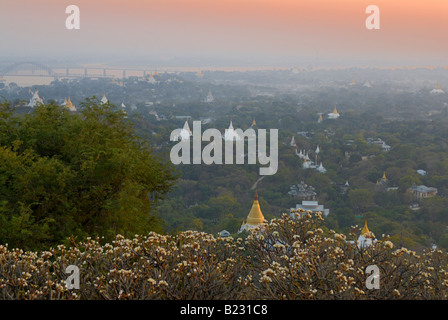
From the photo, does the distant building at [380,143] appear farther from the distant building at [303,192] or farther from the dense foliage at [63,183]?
the dense foliage at [63,183]

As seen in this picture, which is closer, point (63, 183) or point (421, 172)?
point (63, 183)

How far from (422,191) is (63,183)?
30.4 m

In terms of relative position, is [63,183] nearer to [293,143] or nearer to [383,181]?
[383,181]

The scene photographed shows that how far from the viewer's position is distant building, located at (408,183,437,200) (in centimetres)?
3555

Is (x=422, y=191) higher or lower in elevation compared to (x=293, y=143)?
lower

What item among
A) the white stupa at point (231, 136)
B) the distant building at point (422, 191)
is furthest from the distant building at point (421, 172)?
the white stupa at point (231, 136)

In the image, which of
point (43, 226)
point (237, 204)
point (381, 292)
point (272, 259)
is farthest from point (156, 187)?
point (237, 204)

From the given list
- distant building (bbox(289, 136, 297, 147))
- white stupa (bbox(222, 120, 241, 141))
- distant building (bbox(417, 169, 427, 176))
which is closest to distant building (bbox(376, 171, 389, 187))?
distant building (bbox(417, 169, 427, 176))

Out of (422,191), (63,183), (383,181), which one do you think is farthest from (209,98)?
(63,183)

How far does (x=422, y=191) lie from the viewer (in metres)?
35.6

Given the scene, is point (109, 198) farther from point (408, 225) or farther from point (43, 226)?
point (408, 225)

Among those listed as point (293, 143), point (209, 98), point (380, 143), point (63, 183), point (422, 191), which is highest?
point (209, 98)
